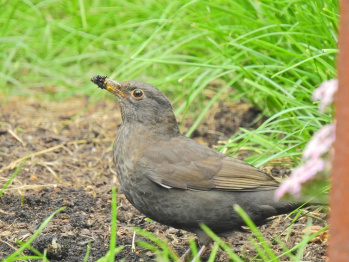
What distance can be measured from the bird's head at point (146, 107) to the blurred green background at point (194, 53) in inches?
14.6

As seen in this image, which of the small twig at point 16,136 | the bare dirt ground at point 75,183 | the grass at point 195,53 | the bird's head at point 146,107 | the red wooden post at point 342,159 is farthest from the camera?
the small twig at point 16,136

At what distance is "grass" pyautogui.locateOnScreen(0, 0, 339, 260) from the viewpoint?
4.30 m

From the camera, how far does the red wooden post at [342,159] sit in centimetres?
198

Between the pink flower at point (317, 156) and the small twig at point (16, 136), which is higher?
the pink flower at point (317, 156)

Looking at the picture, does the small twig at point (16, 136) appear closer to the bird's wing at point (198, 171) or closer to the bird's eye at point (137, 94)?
the bird's eye at point (137, 94)

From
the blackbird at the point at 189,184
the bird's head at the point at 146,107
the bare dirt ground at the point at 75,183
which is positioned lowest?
the bare dirt ground at the point at 75,183

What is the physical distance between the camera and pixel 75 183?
477cm

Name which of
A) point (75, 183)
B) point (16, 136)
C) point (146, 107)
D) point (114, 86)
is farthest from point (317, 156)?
point (16, 136)

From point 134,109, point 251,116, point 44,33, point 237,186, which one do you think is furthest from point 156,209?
point 44,33

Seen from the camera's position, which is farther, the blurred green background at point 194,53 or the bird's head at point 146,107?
the blurred green background at point 194,53

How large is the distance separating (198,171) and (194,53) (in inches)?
84.1

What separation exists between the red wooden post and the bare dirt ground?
1.54 metres

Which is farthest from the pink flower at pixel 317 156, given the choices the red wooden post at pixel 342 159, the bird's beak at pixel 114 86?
the bird's beak at pixel 114 86

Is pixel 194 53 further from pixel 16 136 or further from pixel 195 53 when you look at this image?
pixel 16 136
